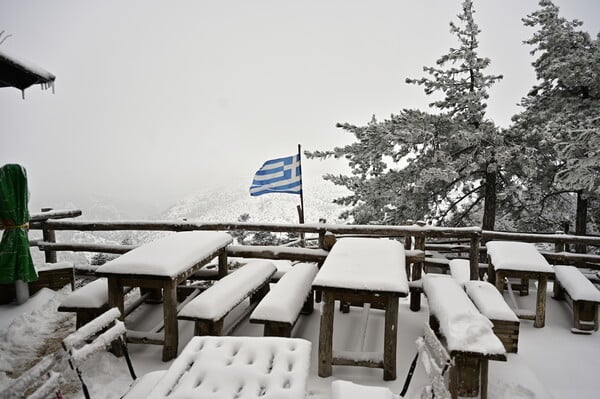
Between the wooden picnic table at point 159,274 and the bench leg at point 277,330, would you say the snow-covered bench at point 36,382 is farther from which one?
the bench leg at point 277,330

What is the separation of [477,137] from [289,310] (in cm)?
944

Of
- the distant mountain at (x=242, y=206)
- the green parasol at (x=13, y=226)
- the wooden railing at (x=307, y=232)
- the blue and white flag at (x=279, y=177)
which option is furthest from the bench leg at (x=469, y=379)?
A: the distant mountain at (x=242, y=206)

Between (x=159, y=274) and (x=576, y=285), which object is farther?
(x=576, y=285)

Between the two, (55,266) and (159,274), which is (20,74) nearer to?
(55,266)

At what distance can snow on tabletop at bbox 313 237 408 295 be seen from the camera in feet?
10.5

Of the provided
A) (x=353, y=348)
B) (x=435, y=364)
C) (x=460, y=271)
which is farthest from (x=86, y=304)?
(x=460, y=271)

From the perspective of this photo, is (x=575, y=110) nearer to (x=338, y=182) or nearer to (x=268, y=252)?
(x=338, y=182)

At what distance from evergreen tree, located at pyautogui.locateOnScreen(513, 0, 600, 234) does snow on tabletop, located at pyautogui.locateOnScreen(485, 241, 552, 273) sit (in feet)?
20.2

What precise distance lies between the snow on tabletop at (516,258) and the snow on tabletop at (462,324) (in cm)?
138

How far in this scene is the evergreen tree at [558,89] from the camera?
407 inches

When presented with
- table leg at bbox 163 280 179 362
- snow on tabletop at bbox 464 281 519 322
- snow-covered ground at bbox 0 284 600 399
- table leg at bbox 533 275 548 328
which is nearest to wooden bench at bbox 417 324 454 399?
snow-covered ground at bbox 0 284 600 399

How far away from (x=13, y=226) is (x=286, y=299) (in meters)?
3.73

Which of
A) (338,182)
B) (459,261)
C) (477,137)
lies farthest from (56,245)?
(477,137)

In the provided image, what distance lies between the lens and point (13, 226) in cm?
434
